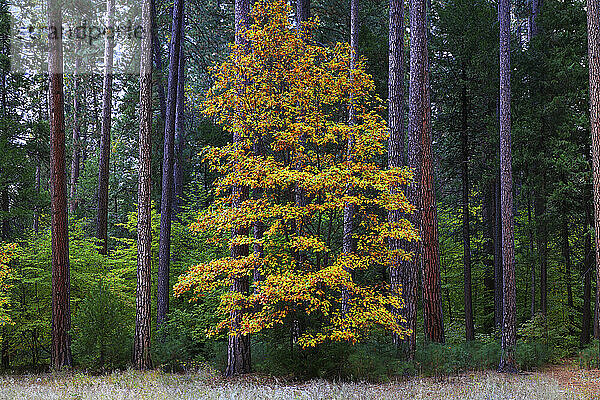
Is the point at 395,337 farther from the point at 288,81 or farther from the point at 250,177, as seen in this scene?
the point at 288,81

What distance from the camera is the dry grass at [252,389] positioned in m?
8.21

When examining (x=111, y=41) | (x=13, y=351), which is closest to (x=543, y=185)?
(x=111, y=41)

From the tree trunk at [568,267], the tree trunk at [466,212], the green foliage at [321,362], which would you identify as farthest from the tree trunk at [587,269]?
the green foliage at [321,362]

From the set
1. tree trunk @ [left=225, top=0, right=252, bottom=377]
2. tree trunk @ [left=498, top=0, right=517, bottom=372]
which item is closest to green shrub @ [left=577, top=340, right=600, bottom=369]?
tree trunk @ [left=498, top=0, right=517, bottom=372]

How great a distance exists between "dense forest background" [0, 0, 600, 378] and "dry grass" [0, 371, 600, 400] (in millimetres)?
947

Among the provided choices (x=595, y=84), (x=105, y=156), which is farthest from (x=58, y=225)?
(x=595, y=84)

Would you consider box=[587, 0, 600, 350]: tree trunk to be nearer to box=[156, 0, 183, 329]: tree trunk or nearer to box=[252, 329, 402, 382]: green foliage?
box=[252, 329, 402, 382]: green foliage

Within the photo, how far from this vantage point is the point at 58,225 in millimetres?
12312

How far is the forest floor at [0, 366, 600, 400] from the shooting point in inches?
324

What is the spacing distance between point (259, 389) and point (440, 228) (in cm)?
1709

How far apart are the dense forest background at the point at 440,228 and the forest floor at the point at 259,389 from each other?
838mm

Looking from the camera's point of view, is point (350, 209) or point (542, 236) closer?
point (350, 209)

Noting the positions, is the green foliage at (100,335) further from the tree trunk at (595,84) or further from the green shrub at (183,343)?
the tree trunk at (595,84)

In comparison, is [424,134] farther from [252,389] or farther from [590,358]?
[590,358]
